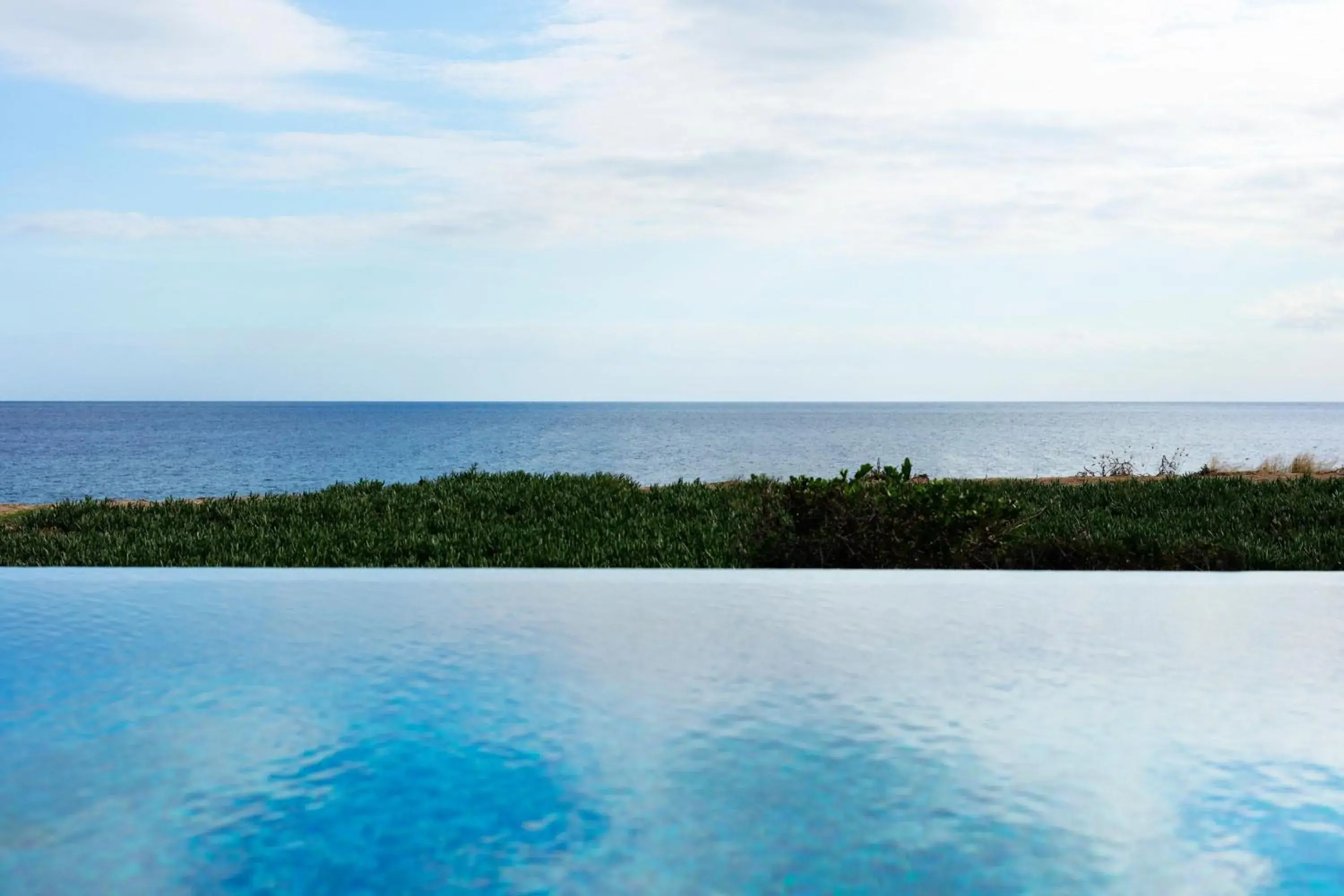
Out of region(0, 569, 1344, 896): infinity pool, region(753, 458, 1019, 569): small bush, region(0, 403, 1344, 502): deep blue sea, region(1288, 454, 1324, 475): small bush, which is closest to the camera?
region(0, 569, 1344, 896): infinity pool

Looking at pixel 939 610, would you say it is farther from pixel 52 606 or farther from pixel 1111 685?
pixel 52 606

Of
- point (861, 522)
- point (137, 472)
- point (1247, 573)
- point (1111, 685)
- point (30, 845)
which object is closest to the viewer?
point (30, 845)

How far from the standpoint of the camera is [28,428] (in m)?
120

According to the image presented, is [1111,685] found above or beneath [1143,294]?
beneath

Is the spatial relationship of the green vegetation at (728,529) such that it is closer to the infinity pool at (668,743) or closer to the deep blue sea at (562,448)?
the infinity pool at (668,743)

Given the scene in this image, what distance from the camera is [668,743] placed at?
4637mm

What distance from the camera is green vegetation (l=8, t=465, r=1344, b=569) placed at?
418 inches

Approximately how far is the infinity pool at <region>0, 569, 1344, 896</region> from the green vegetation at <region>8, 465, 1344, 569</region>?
2.88 metres

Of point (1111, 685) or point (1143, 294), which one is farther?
point (1143, 294)

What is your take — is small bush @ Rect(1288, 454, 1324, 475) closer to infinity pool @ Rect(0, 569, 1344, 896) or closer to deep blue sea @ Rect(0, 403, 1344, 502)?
infinity pool @ Rect(0, 569, 1344, 896)

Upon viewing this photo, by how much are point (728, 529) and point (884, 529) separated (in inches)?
76.5

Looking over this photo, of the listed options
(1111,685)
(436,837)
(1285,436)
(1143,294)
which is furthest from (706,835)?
(1285,436)

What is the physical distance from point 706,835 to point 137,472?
61775 mm

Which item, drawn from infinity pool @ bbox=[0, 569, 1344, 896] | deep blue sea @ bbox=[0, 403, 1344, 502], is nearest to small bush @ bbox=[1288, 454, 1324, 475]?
infinity pool @ bbox=[0, 569, 1344, 896]
